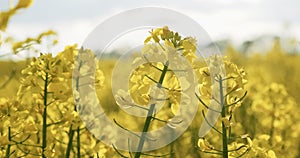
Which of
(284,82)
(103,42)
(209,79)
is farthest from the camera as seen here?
(284,82)

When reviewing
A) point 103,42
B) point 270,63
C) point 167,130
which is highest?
point 270,63

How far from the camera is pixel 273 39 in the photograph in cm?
1628

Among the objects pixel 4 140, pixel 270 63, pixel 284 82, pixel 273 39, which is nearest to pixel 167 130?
pixel 4 140

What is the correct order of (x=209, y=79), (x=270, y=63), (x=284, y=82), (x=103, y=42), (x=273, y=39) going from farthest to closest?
(x=273, y=39), (x=270, y=63), (x=284, y=82), (x=103, y=42), (x=209, y=79)

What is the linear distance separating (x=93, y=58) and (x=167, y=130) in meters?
1.41

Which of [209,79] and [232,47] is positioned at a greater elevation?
[232,47]

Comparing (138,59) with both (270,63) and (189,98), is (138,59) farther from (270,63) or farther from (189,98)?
(270,63)

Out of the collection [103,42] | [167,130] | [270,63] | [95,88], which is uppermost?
[270,63]

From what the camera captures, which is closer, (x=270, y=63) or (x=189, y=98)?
(x=189, y=98)

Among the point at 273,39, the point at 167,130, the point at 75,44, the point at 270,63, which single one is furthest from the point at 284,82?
the point at 75,44

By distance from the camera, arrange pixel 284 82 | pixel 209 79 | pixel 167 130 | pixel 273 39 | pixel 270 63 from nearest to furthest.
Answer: pixel 209 79, pixel 167 130, pixel 284 82, pixel 270 63, pixel 273 39

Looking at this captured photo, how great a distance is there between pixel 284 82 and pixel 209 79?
9.55 meters

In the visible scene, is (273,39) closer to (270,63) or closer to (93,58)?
(270,63)

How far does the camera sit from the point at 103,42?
277 cm
